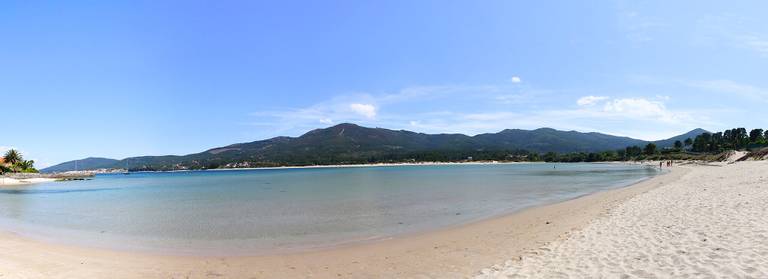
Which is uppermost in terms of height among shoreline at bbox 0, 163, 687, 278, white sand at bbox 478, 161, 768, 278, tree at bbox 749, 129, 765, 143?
tree at bbox 749, 129, 765, 143

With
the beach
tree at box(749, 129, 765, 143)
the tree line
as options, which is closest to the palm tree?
the tree line

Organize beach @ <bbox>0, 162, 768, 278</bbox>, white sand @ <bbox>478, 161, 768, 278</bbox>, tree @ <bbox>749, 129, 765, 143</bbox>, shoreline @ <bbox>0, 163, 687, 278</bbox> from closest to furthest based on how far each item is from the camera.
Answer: white sand @ <bbox>478, 161, 768, 278</bbox> → beach @ <bbox>0, 162, 768, 278</bbox> → shoreline @ <bbox>0, 163, 687, 278</bbox> → tree @ <bbox>749, 129, 765, 143</bbox>

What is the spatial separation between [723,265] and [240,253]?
40.1 ft

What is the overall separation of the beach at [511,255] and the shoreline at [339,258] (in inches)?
1.0

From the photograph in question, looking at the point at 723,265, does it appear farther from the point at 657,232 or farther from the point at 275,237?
the point at 275,237

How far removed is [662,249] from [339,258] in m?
7.97

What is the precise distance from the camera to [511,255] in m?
9.95

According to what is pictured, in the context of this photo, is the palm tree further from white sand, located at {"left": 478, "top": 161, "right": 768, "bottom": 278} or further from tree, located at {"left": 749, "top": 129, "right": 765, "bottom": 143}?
tree, located at {"left": 749, "top": 129, "right": 765, "bottom": 143}

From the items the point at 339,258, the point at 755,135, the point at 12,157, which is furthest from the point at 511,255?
the point at 755,135

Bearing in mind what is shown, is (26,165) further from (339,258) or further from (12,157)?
(339,258)

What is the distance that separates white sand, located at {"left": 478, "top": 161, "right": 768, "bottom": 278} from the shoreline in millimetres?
1014

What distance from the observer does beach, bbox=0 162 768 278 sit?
780 cm

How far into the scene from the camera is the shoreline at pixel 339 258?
9.75m

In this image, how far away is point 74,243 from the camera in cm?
1474
